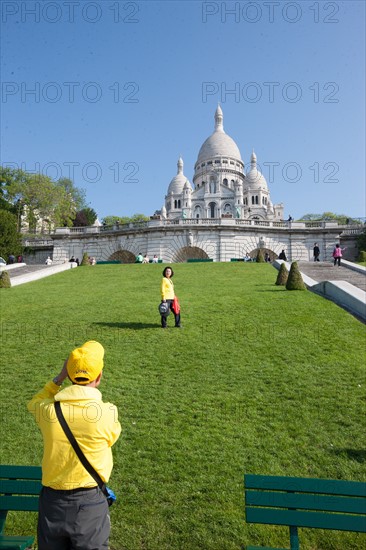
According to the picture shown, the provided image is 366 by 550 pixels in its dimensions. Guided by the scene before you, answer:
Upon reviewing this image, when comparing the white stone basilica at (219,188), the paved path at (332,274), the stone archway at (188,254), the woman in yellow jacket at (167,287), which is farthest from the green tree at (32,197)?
the woman in yellow jacket at (167,287)

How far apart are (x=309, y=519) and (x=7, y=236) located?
143 feet

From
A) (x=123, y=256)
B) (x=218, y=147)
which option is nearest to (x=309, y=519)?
(x=123, y=256)

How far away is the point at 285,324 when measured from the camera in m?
11.8

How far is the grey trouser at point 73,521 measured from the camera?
2725 millimetres

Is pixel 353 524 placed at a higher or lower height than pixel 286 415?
higher

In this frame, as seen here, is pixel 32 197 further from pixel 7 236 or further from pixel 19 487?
pixel 19 487

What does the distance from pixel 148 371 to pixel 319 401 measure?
342 centimetres

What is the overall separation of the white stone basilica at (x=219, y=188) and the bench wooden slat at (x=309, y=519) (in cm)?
8463

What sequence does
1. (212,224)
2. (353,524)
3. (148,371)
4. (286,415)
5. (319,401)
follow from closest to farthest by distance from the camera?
(353,524) < (286,415) < (319,401) < (148,371) < (212,224)

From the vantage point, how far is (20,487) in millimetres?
3693

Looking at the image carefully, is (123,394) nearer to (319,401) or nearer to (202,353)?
(202,353)

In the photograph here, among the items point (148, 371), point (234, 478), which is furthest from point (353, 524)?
point (148, 371)

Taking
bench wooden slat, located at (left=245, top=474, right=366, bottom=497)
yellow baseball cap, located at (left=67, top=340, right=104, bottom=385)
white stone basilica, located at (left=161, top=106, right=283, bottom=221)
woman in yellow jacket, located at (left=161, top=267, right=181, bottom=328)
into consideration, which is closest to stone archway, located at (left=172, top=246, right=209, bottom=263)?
woman in yellow jacket, located at (left=161, top=267, right=181, bottom=328)

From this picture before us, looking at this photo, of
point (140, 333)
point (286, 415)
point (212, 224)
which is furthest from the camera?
point (212, 224)
